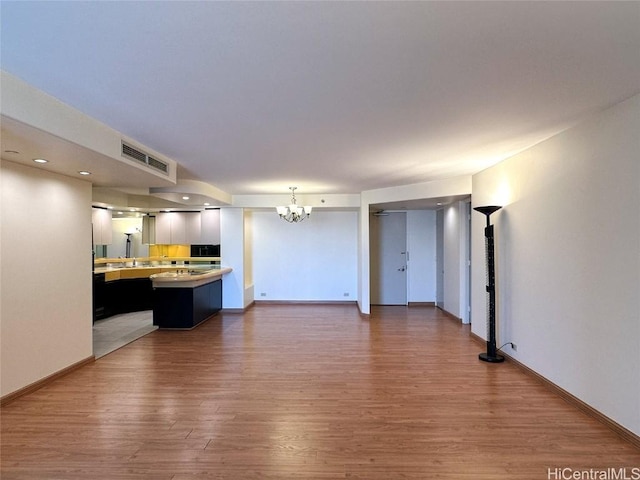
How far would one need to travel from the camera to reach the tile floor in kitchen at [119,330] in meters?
4.95

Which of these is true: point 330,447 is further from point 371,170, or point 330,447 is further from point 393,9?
point 371,170

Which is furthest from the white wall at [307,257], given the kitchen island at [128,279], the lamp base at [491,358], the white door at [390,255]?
the lamp base at [491,358]

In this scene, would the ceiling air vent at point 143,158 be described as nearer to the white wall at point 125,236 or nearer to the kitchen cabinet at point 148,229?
the kitchen cabinet at point 148,229

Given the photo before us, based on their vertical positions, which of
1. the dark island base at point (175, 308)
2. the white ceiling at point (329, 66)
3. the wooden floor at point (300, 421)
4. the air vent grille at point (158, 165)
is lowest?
the wooden floor at point (300, 421)

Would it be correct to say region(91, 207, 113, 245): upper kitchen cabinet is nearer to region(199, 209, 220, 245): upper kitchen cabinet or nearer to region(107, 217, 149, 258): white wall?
region(107, 217, 149, 258): white wall

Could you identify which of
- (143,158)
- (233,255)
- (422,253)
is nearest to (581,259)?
(143,158)

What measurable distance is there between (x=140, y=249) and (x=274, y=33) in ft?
28.1

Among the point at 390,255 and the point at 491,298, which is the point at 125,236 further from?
the point at 491,298

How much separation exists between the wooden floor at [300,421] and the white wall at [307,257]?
3697mm

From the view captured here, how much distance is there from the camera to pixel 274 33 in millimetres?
1611

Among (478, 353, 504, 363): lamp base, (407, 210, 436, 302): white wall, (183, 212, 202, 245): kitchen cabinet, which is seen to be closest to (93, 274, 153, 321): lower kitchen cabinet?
(183, 212, 202, 245): kitchen cabinet

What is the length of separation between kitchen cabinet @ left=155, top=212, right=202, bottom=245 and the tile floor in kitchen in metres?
1.76

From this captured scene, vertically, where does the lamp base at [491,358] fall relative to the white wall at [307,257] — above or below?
below

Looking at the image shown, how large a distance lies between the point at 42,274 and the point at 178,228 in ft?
14.5
